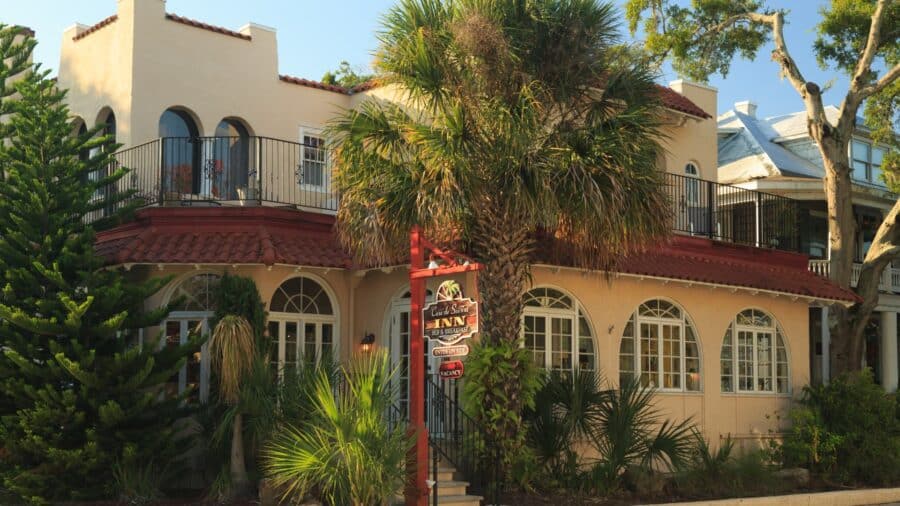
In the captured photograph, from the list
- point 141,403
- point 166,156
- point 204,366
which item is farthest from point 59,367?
point 166,156

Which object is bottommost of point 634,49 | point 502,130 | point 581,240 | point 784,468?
point 784,468

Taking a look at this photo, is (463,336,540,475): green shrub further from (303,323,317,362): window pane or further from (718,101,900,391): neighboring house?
(718,101,900,391): neighboring house

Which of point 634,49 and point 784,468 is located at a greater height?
point 634,49

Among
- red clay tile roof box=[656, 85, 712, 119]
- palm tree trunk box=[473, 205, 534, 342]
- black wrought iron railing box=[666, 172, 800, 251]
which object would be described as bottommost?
palm tree trunk box=[473, 205, 534, 342]

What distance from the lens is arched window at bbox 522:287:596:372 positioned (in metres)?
18.5

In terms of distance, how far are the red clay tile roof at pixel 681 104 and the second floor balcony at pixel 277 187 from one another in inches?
61.9

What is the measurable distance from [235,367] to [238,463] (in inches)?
53.2

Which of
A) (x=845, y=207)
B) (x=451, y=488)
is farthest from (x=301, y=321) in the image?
(x=845, y=207)

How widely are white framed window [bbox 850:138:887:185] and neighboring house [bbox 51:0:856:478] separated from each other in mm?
11654

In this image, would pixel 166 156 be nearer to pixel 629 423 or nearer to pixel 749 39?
pixel 629 423

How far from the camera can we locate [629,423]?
16.8 metres

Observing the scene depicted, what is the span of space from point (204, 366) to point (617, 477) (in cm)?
664

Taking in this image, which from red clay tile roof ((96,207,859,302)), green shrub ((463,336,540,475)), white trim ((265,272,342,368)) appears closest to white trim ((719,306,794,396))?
red clay tile roof ((96,207,859,302))

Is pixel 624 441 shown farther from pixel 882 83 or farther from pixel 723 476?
pixel 882 83
